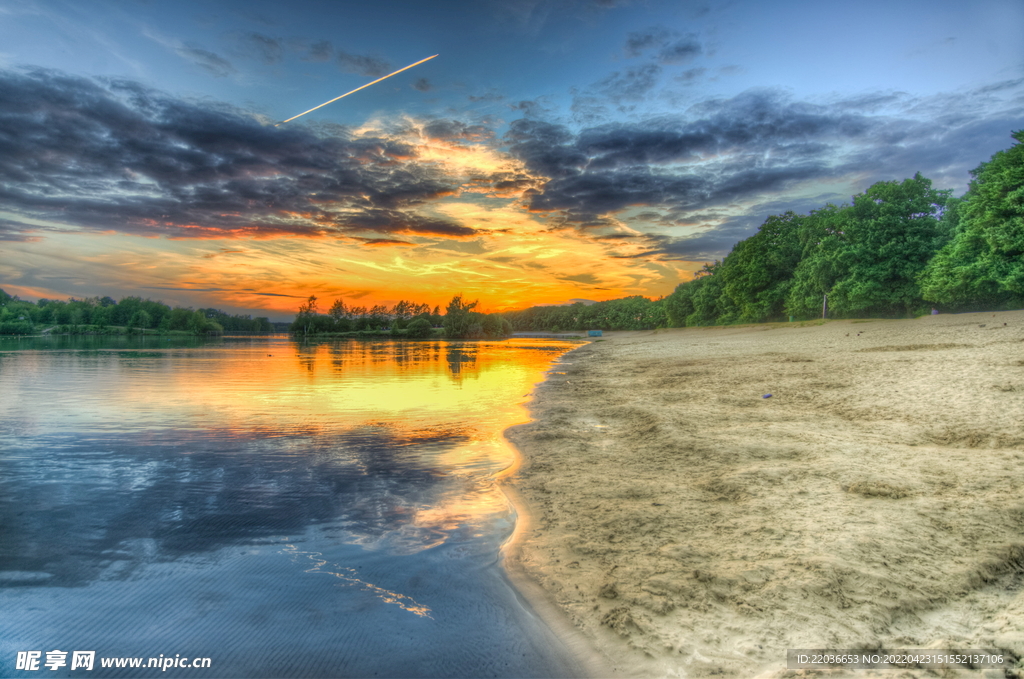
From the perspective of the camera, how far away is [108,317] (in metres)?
156

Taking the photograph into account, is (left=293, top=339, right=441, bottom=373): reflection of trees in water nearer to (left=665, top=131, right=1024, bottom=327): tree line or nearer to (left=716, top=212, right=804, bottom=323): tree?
(left=665, top=131, right=1024, bottom=327): tree line

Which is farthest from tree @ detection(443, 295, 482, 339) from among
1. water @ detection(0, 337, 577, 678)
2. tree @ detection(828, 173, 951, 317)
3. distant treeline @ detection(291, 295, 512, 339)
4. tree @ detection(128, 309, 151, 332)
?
water @ detection(0, 337, 577, 678)

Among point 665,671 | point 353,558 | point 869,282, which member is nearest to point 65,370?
point 353,558

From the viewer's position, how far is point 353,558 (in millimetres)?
5156

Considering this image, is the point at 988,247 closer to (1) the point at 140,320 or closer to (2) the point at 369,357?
(2) the point at 369,357

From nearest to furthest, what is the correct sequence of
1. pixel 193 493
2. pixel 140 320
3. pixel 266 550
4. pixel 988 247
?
pixel 266 550, pixel 193 493, pixel 988 247, pixel 140 320

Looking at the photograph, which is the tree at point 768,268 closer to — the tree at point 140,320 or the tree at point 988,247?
the tree at point 988,247

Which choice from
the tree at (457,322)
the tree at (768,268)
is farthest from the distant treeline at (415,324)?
the tree at (768,268)

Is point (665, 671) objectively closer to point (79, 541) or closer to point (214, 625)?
point (214, 625)

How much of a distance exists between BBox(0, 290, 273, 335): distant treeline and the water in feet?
547

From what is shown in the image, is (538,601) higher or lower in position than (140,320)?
lower

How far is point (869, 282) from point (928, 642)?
153 feet

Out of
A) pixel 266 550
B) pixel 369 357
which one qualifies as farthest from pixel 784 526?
pixel 369 357

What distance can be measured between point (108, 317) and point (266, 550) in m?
201
